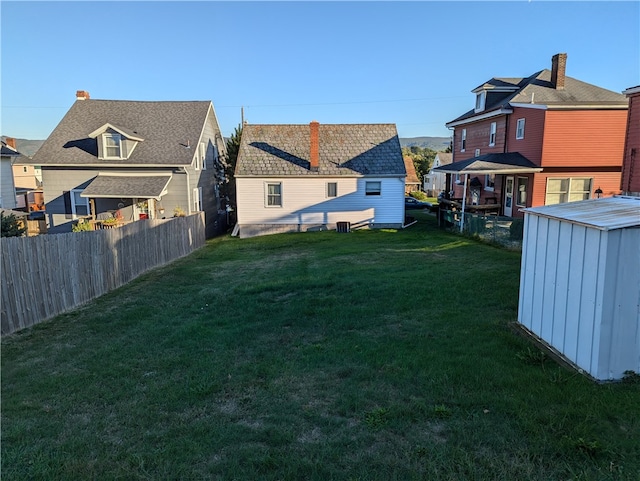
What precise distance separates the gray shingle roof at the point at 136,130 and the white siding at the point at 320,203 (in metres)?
3.92

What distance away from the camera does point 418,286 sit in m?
9.66

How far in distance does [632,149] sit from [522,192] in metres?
7.61

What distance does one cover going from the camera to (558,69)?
68.4ft

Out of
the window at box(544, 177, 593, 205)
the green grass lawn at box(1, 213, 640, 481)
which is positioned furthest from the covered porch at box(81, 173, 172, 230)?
the window at box(544, 177, 593, 205)

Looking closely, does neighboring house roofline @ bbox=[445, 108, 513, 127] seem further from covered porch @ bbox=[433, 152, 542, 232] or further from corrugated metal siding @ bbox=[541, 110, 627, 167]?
corrugated metal siding @ bbox=[541, 110, 627, 167]

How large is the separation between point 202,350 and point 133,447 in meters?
2.52

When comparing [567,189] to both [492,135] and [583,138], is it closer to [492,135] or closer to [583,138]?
[583,138]

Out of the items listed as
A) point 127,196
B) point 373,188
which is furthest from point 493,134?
point 127,196

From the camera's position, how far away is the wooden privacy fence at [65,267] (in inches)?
294

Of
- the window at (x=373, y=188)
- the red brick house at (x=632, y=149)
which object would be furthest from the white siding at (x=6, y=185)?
the red brick house at (x=632, y=149)

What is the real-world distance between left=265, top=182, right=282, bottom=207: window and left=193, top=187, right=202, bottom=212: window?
3.79 m

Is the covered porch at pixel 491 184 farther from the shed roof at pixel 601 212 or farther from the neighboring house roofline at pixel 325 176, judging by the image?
the shed roof at pixel 601 212

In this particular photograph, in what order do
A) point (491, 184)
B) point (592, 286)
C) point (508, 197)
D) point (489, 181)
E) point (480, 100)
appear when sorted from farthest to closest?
point (480, 100), point (489, 181), point (491, 184), point (508, 197), point (592, 286)

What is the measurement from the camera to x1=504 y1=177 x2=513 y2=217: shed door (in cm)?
2242
